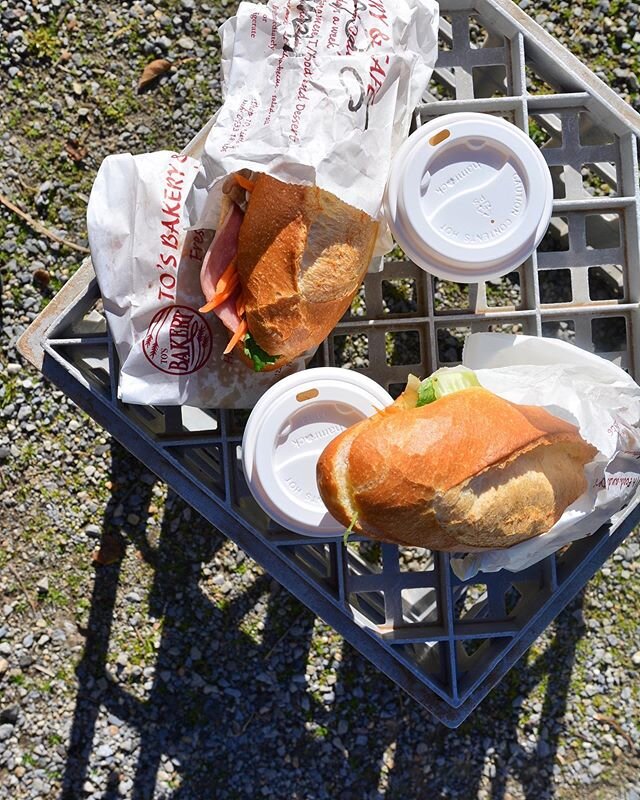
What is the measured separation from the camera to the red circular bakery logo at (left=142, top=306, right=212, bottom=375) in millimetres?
1350

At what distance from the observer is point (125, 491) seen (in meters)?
2.25

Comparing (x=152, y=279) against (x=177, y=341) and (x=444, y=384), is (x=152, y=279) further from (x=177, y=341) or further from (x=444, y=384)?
(x=444, y=384)

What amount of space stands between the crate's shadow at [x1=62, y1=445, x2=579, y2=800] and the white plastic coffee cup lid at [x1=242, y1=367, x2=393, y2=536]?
0.99 meters

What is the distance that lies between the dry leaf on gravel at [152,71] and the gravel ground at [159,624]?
2cm

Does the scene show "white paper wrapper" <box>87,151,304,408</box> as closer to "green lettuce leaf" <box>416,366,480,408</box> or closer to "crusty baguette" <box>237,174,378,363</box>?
"crusty baguette" <box>237,174,378,363</box>

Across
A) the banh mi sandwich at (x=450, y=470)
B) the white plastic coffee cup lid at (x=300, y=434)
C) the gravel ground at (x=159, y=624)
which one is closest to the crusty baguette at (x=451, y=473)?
the banh mi sandwich at (x=450, y=470)

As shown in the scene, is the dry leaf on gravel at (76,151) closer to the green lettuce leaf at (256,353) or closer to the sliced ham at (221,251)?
the sliced ham at (221,251)

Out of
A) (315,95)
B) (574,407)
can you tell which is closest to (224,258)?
(315,95)

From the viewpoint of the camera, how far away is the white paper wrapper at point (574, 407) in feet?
4.12

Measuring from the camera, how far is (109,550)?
2.24 metres

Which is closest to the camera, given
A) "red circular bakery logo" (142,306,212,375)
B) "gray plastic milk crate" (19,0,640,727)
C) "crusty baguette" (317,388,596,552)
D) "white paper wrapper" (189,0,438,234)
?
"crusty baguette" (317,388,596,552)

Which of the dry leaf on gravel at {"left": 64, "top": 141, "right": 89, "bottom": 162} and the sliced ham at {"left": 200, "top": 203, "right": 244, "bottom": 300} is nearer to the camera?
the sliced ham at {"left": 200, "top": 203, "right": 244, "bottom": 300}

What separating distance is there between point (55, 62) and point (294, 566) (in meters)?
1.78

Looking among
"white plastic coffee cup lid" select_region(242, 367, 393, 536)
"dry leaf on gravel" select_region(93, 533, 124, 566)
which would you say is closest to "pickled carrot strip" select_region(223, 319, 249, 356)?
"white plastic coffee cup lid" select_region(242, 367, 393, 536)
